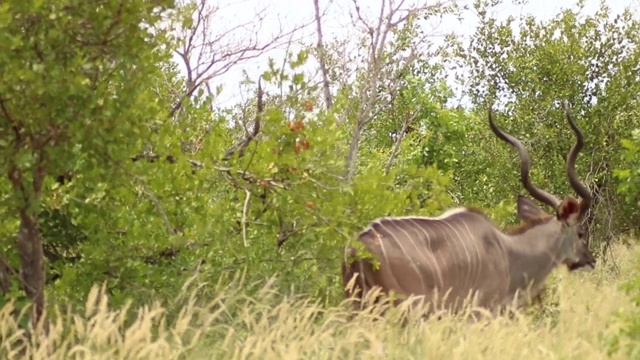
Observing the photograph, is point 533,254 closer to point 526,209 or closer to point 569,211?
point 569,211

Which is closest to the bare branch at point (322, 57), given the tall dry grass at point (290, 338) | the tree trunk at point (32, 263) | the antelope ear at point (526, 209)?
the antelope ear at point (526, 209)

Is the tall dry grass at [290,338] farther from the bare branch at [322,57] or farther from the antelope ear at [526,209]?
the bare branch at [322,57]

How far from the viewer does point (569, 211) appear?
804cm

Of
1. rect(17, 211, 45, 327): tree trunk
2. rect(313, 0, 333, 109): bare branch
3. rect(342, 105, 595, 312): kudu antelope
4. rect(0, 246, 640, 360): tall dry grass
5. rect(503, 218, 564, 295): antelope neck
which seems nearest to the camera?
rect(0, 246, 640, 360): tall dry grass

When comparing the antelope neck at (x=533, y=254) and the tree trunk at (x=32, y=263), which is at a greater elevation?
the tree trunk at (x=32, y=263)

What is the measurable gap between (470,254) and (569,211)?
4.85 ft

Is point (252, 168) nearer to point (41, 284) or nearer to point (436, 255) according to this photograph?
point (41, 284)

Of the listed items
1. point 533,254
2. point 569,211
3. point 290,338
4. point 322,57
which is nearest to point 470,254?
point 533,254

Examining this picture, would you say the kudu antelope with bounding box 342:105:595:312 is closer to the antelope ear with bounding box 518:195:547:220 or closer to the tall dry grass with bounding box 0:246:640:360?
the antelope ear with bounding box 518:195:547:220

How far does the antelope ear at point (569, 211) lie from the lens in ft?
26.1

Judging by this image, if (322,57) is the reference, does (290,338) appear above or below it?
below

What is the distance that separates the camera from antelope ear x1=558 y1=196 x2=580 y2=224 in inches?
313

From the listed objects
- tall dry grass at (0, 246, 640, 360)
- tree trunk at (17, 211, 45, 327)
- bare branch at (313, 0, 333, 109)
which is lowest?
tall dry grass at (0, 246, 640, 360)

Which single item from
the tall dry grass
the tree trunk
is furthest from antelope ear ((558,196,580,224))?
the tree trunk
